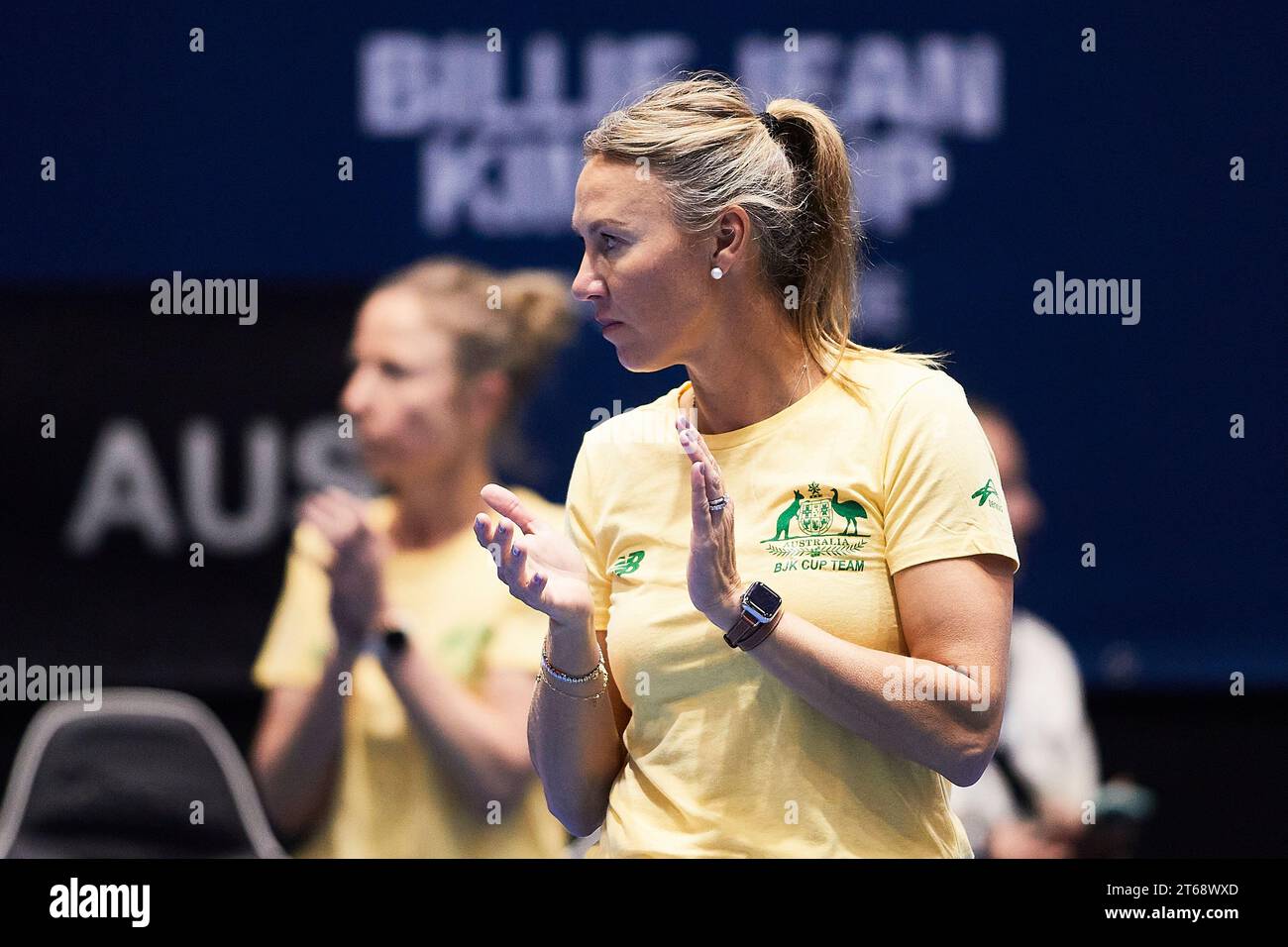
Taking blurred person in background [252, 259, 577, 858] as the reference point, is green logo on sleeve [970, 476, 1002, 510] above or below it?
above

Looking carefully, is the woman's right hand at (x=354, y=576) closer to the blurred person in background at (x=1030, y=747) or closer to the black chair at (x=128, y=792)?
the black chair at (x=128, y=792)

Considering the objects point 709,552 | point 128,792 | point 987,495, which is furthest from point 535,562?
point 128,792

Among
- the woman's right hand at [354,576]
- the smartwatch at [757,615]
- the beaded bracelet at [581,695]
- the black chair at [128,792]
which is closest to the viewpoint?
the smartwatch at [757,615]

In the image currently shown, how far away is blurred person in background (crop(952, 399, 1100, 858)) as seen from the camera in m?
3.16

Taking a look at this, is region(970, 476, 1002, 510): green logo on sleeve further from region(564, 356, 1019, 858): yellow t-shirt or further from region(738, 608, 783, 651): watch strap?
region(738, 608, 783, 651): watch strap

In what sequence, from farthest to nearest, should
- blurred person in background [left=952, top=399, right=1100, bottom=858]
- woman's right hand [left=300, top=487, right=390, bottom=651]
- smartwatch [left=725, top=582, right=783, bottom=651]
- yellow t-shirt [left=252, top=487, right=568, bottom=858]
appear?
blurred person in background [left=952, top=399, right=1100, bottom=858] → woman's right hand [left=300, top=487, right=390, bottom=651] → yellow t-shirt [left=252, top=487, right=568, bottom=858] → smartwatch [left=725, top=582, right=783, bottom=651]

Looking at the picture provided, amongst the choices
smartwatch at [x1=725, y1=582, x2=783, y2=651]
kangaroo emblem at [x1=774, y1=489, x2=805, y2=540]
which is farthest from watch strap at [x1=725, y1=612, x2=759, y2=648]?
kangaroo emblem at [x1=774, y1=489, x2=805, y2=540]

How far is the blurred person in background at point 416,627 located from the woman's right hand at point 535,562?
0.89m

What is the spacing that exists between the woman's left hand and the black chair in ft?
6.21

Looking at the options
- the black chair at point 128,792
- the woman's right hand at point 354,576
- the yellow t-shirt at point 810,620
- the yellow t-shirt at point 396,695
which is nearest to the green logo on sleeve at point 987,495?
the yellow t-shirt at point 810,620

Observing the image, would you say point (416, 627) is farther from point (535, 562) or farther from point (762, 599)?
point (762, 599)

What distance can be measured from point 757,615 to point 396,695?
4.58ft

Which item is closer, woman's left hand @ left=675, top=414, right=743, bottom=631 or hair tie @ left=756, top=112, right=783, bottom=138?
woman's left hand @ left=675, top=414, right=743, bottom=631

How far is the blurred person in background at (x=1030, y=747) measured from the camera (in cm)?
316
